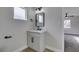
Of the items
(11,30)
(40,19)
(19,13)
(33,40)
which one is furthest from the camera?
(40,19)

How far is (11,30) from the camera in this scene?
1.50 metres

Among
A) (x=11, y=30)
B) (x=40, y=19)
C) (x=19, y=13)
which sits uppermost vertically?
(x=19, y=13)

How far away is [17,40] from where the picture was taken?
5.52 ft

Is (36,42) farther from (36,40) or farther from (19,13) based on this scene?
(19,13)

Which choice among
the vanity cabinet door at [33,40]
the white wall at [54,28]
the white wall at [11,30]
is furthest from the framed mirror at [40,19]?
Answer: the vanity cabinet door at [33,40]

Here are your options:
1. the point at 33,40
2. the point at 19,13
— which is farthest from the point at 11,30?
the point at 33,40

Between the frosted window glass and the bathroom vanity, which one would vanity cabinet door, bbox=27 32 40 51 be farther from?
the frosted window glass

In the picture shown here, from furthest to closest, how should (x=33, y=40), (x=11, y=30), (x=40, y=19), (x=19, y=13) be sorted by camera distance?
(x=40, y=19)
(x=33, y=40)
(x=19, y=13)
(x=11, y=30)

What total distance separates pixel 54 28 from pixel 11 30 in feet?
3.61

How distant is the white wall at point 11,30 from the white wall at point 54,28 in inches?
24.0

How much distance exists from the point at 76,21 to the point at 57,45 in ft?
8.63

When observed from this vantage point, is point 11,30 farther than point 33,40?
No
